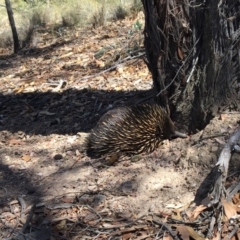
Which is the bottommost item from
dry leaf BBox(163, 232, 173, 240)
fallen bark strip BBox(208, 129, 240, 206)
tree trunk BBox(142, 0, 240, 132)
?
dry leaf BBox(163, 232, 173, 240)

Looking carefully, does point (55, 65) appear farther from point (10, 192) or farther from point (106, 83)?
point (10, 192)

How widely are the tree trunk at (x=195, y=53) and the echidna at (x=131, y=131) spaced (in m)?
0.28

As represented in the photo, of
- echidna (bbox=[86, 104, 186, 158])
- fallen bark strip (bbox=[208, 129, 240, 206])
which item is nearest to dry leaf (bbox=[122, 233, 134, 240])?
fallen bark strip (bbox=[208, 129, 240, 206])

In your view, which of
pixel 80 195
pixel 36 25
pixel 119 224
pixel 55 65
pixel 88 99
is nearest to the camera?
pixel 119 224

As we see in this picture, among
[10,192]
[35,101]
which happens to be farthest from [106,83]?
[10,192]

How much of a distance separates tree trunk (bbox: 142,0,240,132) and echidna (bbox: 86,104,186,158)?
281 mm

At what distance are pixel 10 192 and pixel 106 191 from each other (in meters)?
1.02

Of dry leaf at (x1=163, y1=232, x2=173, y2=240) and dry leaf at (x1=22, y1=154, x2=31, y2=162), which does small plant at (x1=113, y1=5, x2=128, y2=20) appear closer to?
dry leaf at (x1=22, y1=154, x2=31, y2=162)

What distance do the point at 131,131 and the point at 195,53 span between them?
A: 4.04 ft

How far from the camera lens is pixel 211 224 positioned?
11.9 feet

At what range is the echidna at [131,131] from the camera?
517 centimetres

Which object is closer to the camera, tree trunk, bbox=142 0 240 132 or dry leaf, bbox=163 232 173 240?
dry leaf, bbox=163 232 173 240

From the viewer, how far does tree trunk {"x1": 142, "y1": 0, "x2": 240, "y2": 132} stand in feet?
14.3

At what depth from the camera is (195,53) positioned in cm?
459
